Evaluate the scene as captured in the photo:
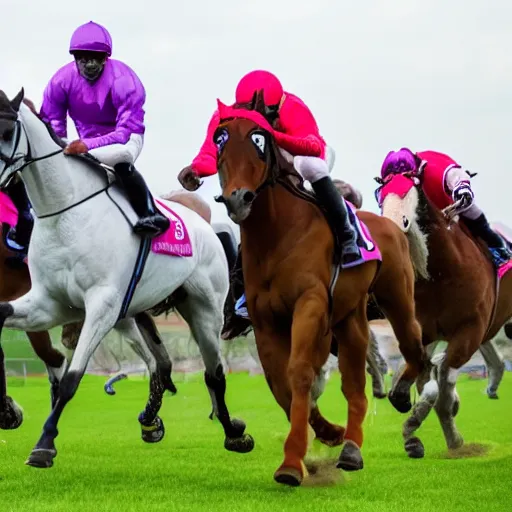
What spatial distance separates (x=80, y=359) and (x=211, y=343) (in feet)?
6.26

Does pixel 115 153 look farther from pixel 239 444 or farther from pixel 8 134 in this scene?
pixel 239 444

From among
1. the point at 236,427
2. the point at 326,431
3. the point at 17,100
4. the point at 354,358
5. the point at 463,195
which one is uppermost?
the point at 17,100

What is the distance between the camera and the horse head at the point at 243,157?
714 cm

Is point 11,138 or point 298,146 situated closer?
point 298,146

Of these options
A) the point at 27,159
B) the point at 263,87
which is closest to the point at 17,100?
the point at 27,159

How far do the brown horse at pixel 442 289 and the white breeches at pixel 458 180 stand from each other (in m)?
0.24

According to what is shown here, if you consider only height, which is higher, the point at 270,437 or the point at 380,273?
the point at 380,273

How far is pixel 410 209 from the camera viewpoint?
9859mm

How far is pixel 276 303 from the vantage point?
295 inches

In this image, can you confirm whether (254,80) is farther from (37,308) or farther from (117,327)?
(117,327)

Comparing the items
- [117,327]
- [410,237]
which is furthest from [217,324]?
[410,237]

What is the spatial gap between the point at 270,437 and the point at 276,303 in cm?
467

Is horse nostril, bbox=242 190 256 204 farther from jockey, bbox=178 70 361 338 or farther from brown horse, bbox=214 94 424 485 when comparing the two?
jockey, bbox=178 70 361 338

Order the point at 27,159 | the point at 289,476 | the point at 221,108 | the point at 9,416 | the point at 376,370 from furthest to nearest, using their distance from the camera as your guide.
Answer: the point at 376,370, the point at 9,416, the point at 27,159, the point at 221,108, the point at 289,476
